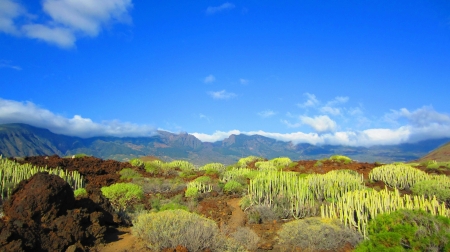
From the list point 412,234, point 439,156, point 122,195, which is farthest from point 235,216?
point 439,156

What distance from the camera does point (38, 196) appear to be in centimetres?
743

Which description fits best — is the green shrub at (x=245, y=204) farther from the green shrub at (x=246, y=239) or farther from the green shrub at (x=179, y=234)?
the green shrub at (x=179, y=234)

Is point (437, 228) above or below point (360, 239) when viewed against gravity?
above

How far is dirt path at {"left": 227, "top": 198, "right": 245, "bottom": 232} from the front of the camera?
1019 cm

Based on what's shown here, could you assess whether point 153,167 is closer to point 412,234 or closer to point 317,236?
point 317,236

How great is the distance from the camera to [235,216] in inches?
461

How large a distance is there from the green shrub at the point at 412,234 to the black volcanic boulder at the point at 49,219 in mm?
6208

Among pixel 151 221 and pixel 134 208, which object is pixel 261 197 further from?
pixel 151 221

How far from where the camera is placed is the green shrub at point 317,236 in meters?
8.02

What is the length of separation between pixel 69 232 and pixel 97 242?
779 mm

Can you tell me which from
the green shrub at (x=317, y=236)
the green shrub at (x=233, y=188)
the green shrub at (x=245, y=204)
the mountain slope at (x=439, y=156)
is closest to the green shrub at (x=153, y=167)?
the green shrub at (x=233, y=188)

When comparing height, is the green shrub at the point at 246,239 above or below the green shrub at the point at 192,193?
below

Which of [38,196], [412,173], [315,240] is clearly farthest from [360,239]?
[412,173]

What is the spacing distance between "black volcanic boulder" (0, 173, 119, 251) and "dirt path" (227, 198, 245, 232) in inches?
150
